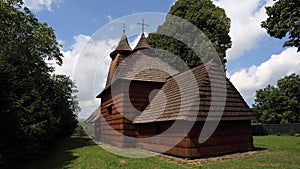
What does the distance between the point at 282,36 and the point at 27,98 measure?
1742cm

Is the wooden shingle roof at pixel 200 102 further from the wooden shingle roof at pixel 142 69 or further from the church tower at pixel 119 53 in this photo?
the church tower at pixel 119 53

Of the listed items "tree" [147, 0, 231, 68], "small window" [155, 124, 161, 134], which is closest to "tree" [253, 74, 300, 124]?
"tree" [147, 0, 231, 68]

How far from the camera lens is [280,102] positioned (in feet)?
154

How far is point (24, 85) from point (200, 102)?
9441 millimetres

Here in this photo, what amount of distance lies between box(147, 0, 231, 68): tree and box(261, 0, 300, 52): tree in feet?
30.8

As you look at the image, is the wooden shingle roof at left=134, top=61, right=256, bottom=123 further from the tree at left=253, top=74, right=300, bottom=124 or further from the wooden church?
the tree at left=253, top=74, right=300, bottom=124

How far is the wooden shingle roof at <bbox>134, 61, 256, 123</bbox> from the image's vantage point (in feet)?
39.1

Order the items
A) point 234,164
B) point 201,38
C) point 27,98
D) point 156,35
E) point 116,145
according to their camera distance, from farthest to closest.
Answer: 1. point 156,35
2. point 201,38
3. point 116,145
4. point 27,98
5. point 234,164

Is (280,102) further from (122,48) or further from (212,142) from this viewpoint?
(212,142)

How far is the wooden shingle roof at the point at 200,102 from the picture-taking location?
1192 cm

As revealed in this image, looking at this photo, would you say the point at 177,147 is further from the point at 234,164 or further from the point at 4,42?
the point at 4,42

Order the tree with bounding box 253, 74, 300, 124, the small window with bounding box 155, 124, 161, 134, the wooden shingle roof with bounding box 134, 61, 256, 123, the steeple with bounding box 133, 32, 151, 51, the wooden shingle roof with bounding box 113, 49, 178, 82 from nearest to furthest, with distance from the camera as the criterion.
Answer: the wooden shingle roof with bounding box 134, 61, 256, 123
the small window with bounding box 155, 124, 161, 134
the wooden shingle roof with bounding box 113, 49, 178, 82
the steeple with bounding box 133, 32, 151, 51
the tree with bounding box 253, 74, 300, 124

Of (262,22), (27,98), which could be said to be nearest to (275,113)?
(262,22)

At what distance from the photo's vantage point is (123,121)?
17.0 m
